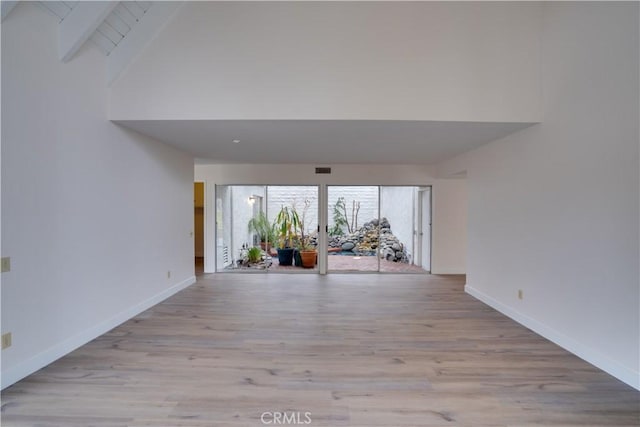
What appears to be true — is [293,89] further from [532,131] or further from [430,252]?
[430,252]

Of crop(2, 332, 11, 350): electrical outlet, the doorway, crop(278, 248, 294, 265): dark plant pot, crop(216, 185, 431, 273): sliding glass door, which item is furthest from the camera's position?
the doorway

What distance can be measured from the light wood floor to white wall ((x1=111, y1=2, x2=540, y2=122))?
2376 mm

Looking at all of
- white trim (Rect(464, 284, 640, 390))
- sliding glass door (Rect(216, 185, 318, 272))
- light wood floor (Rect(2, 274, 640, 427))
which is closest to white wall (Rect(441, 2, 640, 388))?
white trim (Rect(464, 284, 640, 390))

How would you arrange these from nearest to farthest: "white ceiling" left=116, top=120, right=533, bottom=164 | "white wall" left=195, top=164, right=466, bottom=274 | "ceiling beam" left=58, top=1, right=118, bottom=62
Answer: "ceiling beam" left=58, top=1, right=118, bottom=62 < "white ceiling" left=116, top=120, right=533, bottom=164 < "white wall" left=195, top=164, right=466, bottom=274

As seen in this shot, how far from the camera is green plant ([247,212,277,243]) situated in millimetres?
6664

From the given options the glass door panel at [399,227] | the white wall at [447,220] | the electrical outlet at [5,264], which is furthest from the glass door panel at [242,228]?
the electrical outlet at [5,264]

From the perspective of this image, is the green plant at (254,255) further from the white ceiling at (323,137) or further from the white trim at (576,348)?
the white trim at (576,348)

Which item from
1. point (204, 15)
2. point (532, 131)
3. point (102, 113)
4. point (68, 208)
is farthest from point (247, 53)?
point (532, 131)

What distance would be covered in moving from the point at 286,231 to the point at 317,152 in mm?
2467

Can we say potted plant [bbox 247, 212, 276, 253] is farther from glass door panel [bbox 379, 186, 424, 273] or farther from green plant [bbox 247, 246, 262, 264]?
glass door panel [bbox 379, 186, 424, 273]

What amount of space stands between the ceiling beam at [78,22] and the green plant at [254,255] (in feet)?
15.3

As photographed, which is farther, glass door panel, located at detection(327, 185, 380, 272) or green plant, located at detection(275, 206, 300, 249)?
green plant, located at detection(275, 206, 300, 249)

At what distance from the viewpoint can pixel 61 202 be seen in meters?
2.61

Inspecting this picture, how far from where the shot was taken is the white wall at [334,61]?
3.08 m
